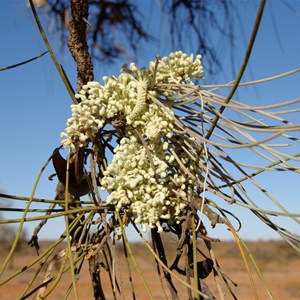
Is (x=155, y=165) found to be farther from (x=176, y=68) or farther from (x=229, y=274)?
(x=229, y=274)

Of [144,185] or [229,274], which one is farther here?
[229,274]

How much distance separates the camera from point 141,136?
0.46 meters

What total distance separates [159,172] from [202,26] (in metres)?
0.38

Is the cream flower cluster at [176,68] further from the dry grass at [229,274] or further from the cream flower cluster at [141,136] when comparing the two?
the dry grass at [229,274]

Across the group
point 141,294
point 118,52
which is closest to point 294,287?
point 141,294

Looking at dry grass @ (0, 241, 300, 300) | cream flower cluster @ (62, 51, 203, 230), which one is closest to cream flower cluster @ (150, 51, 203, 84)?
cream flower cluster @ (62, 51, 203, 230)

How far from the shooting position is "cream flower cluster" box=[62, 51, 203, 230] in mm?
442

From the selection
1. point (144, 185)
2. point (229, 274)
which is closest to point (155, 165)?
point (144, 185)

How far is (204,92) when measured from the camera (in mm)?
470

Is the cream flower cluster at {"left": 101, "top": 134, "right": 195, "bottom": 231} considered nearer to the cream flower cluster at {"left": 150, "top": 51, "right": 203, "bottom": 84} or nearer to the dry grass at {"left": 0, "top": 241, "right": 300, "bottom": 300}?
the cream flower cluster at {"left": 150, "top": 51, "right": 203, "bottom": 84}

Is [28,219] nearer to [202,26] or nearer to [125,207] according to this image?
[125,207]

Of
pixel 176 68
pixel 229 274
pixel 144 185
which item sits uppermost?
pixel 229 274

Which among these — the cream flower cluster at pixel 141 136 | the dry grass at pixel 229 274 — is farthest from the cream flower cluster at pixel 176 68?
the dry grass at pixel 229 274

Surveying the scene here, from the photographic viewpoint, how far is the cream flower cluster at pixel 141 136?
44 cm
